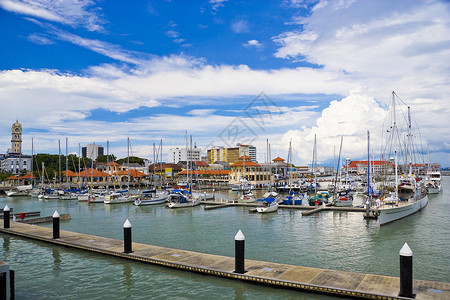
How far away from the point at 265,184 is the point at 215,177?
75.8 ft

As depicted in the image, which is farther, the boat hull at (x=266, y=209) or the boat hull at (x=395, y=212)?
the boat hull at (x=266, y=209)

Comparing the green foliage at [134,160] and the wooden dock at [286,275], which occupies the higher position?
the green foliage at [134,160]

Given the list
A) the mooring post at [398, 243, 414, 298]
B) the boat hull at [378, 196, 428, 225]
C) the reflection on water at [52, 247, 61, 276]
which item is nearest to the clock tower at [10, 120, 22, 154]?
the reflection on water at [52, 247, 61, 276]

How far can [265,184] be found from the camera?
98.1 meters

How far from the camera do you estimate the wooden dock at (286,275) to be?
39.2 ft

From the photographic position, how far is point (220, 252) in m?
20.6

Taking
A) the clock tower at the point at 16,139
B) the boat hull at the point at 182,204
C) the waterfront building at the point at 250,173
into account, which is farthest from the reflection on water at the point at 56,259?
the clock tower at the point at 16,139

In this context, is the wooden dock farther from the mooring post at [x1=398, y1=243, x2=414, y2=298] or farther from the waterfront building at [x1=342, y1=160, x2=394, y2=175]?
the waterfront building at [x1=342, y1=160, x2=394, y2=175]

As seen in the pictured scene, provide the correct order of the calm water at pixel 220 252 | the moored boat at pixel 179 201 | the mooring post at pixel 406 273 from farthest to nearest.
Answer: the moored boat at pixel 179 201 < the calm water at pixel 220 252 < the mooring post at pixel 406 273

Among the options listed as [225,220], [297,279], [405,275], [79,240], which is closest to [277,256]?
[297,279]

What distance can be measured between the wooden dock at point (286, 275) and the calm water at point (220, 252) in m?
0.37

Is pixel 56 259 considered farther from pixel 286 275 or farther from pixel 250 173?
pixel 250 173

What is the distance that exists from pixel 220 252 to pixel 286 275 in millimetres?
7350

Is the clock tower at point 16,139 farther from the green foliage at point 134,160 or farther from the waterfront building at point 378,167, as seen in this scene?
the waterfront building at point 378,167
